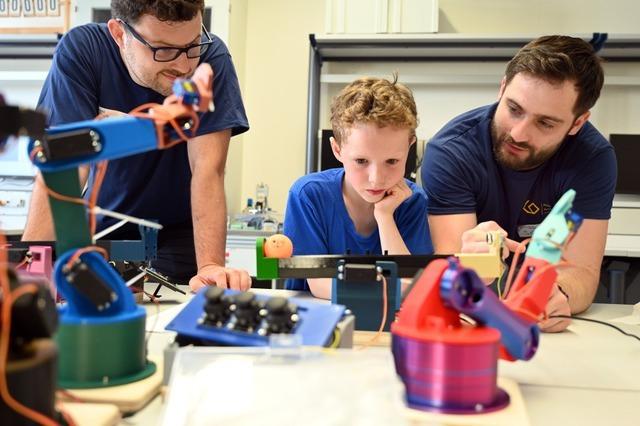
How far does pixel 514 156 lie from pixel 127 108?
1.20 m

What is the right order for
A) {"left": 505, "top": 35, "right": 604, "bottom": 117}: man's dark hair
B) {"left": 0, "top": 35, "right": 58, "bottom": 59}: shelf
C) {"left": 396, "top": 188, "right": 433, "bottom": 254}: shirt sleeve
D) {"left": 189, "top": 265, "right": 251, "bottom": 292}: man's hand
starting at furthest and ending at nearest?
1. {"left": 0, "top": 35, "right": 58, "bottom": 59}: shelf
2. {"left": 396, "top": 188, "right": 433, "bottom": 254}: shirt sleeve
3. {"left": 505, "top": 35, "right": 604, "bottom": 117}: man's dark hair
4. {"left": 189, "top": 265, "right": 251, "bottom": 292}: man's hand

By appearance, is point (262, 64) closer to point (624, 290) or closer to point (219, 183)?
point (219, 183)

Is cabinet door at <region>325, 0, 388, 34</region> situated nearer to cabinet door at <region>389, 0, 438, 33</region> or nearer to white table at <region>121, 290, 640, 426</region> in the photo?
cabinet door at <region>389, 0, 438, 33</region>

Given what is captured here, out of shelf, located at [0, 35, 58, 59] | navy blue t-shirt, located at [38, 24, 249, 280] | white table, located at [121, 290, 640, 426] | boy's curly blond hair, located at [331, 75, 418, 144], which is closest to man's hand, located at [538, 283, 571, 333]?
white table, located at [121, 290, 640, 426]

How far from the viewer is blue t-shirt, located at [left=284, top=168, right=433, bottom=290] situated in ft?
5.07

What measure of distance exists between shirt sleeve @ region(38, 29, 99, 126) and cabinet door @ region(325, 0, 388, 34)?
6.77 ft

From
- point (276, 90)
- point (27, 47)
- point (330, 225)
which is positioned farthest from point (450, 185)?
point (27, 47)

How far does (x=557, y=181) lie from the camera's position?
167 cm

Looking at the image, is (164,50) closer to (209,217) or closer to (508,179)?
(209,217)

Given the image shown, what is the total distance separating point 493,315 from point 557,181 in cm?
118

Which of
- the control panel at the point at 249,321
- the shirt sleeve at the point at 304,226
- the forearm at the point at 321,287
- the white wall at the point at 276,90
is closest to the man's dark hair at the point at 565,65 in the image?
the shirt sleeve at the point at 304,226

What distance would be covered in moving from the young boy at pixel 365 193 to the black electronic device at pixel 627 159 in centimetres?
245

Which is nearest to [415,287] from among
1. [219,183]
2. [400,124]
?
[400,124]

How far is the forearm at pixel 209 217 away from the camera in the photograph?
60.9 inches
